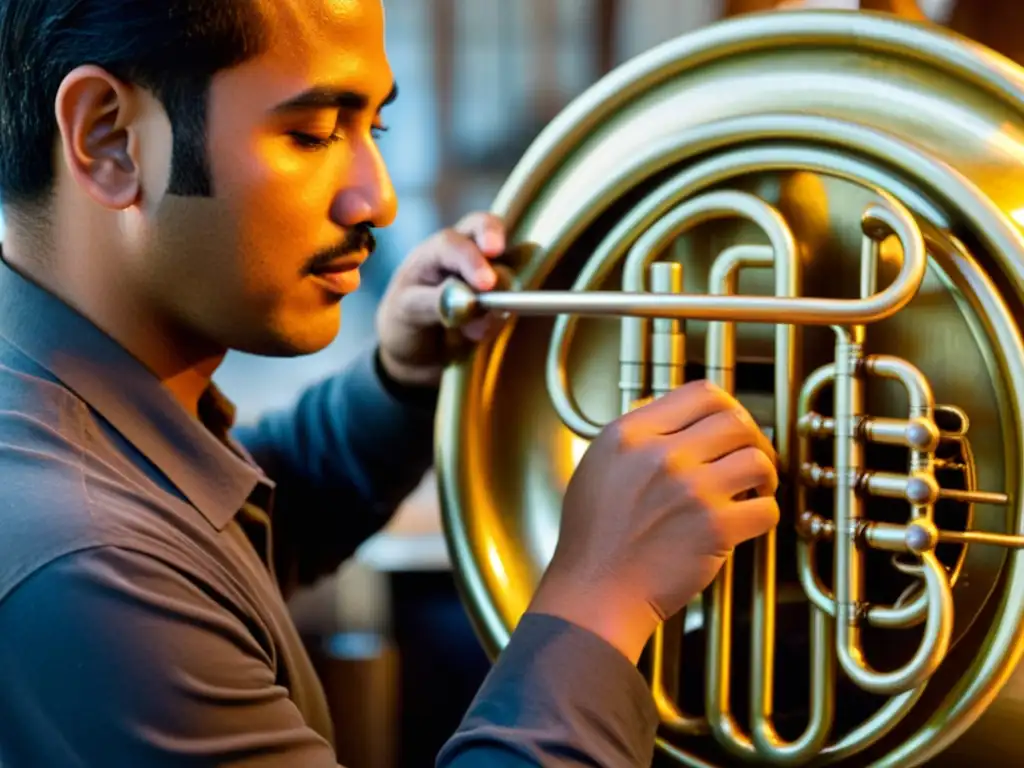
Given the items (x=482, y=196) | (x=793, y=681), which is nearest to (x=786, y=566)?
(x=793, y=681)

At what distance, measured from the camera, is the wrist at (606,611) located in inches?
19.4

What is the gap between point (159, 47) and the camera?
55 cm

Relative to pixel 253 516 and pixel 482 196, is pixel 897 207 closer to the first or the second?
pixel 253 516

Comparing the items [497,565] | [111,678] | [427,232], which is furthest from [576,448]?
[427,232]

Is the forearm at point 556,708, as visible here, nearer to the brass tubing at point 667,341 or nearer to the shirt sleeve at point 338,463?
the brass tubing at point 667,341

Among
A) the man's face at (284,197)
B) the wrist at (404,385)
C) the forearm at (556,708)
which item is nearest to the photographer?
the forearm at (556,708)

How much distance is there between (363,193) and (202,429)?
0.16m

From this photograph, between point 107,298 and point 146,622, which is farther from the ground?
point 107,298

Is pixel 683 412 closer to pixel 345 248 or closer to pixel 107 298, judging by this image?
pixel 345 248

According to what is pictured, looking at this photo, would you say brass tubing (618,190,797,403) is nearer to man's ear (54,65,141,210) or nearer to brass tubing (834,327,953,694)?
brass tubing (834,327,953,694)

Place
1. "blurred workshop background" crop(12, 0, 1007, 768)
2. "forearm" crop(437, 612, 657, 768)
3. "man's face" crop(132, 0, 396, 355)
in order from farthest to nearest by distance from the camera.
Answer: "blurred workshop background" crop(12, 0, 1007, 768)
"man's face" crop(132, 0, 396, 355)
"forearm" crop(437, 612, 657, 768)

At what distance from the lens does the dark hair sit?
0.55 m

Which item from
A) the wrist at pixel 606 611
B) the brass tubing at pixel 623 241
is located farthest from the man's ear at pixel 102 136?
the wrist at pixel 606 611

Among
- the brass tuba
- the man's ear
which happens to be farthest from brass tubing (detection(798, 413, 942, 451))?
the man's ear
